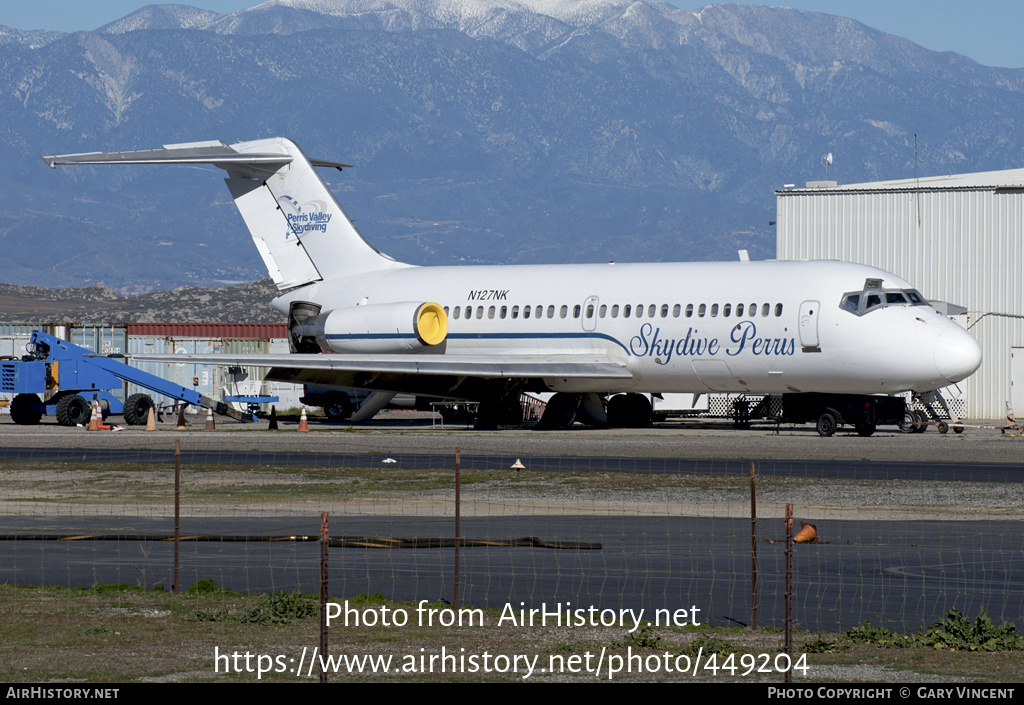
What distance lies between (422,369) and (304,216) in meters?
9.35

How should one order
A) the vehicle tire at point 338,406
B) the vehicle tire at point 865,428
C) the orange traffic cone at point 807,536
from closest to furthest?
the orange traffic cone at point 807,536, the vehicle tire at point 865,428, the vehicle tire at point 338,406

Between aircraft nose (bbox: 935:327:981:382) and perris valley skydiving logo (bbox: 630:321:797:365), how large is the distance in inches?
135

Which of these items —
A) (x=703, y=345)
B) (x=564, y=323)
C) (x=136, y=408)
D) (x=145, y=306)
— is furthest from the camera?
(x=145, y=306)

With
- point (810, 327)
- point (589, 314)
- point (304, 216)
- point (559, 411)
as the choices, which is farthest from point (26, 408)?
point (810, 327)

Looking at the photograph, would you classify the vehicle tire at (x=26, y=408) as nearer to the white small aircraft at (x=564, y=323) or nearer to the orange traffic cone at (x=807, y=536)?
the white small aircraft at (x=564, y=323)

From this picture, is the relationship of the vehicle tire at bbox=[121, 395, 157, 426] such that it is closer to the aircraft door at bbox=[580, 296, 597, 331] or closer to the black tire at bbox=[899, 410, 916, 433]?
the aircraft door at bbox=[580, 296, 597, 331]

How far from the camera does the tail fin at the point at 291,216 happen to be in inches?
1774

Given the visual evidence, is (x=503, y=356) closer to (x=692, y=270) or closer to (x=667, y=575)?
(x=692, y=270)

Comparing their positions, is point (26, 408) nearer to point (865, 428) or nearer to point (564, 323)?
point (564, 323)

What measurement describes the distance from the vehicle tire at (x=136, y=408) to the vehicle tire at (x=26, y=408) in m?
3.23

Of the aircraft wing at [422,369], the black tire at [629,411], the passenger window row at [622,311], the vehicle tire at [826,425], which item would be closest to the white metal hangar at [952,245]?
the black tire at [629,411]

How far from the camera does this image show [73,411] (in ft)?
137

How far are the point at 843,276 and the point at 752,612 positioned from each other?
77.6ft

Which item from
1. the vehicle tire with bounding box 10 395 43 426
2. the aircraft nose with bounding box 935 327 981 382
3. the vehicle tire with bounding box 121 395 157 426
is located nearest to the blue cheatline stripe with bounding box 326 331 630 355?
the vehicle tire with bounding box 121 395 157 426
